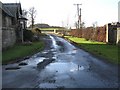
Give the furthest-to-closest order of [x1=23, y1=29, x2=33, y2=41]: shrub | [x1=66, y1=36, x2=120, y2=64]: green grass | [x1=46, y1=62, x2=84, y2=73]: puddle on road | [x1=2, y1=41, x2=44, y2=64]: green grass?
[x1=23, y1=29, x2=33, y2=41]: shrub
[x1=2, y1=41, x2=44, y2=64]: green grass
[x1=66, y1=36, x2=120, y2=64]: green grass
[x1=46, y1=62, x2=84, y2=73]: puddle on road

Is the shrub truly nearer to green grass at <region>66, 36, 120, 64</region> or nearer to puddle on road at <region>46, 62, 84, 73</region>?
green grass at <region>66, 36, 120, 64</region>

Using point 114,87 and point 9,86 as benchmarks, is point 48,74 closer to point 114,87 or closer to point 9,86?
point 9,86

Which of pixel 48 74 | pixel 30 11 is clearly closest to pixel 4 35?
pixel 48 74

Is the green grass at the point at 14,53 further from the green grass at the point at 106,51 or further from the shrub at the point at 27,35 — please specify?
the shrub at the point at 27,35

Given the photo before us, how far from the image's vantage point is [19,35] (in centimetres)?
5234

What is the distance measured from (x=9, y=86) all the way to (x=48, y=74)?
3.94m

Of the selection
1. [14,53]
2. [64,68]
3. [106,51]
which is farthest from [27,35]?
[64,68]

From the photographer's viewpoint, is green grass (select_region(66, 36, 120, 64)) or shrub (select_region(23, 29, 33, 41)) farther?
shrub (select_region(23, 29, 33, 41))

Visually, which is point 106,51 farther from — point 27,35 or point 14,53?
point 27,35

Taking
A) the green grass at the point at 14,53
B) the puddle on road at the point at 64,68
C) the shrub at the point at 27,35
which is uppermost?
the shrub at the point at 27,35

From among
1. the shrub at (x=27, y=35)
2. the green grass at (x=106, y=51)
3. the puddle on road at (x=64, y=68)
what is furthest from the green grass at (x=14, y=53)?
the shrub at (x=27, y=35)

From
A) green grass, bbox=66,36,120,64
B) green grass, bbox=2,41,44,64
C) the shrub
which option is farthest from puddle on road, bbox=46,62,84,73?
the shrub

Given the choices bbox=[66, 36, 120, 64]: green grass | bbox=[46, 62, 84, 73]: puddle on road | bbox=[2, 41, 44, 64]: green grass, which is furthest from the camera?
bbox=[2, 41, 44, 64]: green grass

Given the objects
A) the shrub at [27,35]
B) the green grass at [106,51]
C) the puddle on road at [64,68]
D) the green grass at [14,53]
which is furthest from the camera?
the shrub at [27,35]
